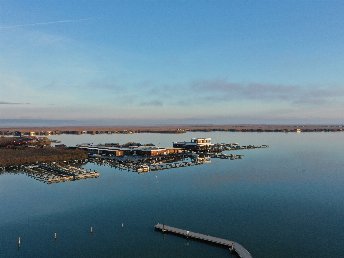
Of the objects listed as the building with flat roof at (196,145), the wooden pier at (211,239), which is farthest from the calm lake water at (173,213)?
the building with flat roof at (196,145)

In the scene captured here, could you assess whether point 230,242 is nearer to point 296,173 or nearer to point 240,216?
point 240,216

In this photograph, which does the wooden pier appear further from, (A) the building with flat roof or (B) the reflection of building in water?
(A) the building with flat roof

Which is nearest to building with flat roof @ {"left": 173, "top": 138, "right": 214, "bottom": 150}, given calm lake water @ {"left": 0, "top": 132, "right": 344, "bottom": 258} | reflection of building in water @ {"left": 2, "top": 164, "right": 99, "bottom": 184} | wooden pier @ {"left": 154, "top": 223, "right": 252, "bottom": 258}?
calm lake water @ {"left": 0, "top": 132, "right": 344, "bottom": 258}

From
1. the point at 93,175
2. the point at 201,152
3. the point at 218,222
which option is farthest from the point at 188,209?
the point at 201,152

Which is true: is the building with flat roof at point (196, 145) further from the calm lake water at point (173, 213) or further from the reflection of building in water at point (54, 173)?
the reflection of building in water at point (54, 173)

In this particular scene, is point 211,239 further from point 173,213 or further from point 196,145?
point 196,145

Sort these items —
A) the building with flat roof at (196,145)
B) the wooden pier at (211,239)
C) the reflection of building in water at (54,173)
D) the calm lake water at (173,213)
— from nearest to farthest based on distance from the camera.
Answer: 1. the wooden pier at (211,239)
2. the calm lake water at (173,213)
3. the reflection of building in water at (54,173)
4. the building with flat roof at (196,145)

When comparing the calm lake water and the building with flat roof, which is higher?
the building with flat roof
